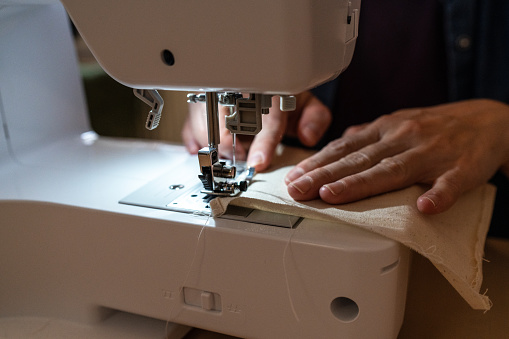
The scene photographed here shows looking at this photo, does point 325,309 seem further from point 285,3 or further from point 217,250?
point 285,3

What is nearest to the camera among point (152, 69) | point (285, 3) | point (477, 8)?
point (285, 3)

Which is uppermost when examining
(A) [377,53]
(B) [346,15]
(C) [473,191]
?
(B) [346,15]

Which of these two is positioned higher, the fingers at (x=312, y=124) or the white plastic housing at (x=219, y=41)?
the white plastic housing at (x=219, y=41)

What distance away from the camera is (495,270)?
2.68ft

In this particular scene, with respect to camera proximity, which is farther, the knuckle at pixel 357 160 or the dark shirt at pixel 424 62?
the dark shirt at pixel 424 62

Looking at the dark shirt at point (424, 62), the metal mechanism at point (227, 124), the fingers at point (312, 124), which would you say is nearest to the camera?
the metal mechanism at point (227, 124)

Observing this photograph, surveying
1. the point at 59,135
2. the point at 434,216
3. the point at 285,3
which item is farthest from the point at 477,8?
the point at 59,135

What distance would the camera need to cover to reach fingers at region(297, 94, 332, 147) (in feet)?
3.08

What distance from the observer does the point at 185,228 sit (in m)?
0.61

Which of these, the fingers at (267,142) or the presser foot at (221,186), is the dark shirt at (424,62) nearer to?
the fingers at (267,142)

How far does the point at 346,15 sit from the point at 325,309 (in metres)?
0.37

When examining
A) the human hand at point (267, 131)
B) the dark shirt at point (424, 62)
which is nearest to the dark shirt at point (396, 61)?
the dark shirt at point (424, 62)

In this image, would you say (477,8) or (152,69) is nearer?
(152,69)

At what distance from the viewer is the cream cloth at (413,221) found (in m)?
0.57
